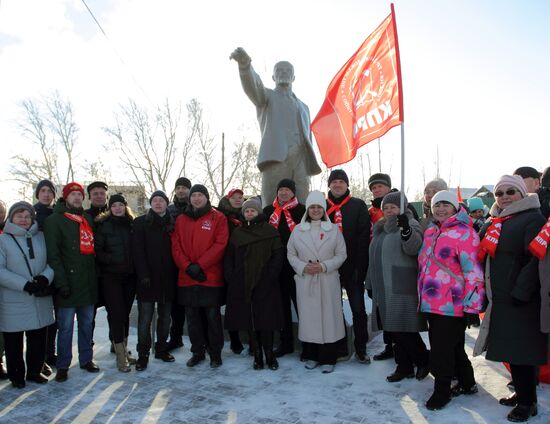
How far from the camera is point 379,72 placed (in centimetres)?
444

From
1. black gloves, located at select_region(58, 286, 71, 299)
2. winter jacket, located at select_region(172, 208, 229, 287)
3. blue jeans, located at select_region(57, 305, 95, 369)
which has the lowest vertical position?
blue jeans, located at select_region(57, 305, 95, 369)

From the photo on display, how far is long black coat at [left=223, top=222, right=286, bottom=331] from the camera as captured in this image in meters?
4.49

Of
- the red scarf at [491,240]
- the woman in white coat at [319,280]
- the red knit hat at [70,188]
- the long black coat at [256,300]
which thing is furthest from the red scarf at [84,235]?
the red scarf at [491,240]

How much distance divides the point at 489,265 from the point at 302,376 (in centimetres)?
203

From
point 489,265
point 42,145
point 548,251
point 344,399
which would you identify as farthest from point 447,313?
point 42,145

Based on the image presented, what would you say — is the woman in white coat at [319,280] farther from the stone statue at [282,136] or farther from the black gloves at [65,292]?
the black gloves at [65,292]

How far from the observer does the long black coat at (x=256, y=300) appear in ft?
14.7

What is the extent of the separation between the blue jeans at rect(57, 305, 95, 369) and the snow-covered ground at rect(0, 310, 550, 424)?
0.58 ft

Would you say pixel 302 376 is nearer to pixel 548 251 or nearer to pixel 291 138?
pixel 548 251

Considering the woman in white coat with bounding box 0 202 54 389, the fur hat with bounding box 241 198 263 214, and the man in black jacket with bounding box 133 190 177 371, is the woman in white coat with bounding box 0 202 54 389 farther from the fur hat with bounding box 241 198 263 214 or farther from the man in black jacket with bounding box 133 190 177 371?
the fur hat with bounding box 241 198 263 214

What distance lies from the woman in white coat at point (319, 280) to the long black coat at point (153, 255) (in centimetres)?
133

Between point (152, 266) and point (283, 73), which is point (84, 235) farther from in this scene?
point (283, 73)

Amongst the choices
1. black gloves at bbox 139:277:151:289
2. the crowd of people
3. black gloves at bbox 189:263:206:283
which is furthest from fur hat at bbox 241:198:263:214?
black gloves at bbox 139:277:151:289

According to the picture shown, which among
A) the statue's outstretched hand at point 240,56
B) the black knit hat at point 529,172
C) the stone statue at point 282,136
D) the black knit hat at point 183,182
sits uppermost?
the statue's outstretched hand at point 240,56
